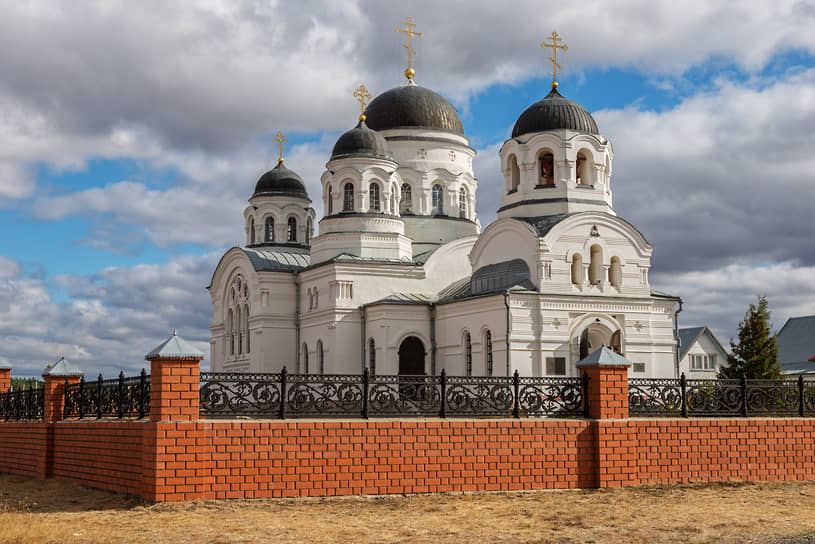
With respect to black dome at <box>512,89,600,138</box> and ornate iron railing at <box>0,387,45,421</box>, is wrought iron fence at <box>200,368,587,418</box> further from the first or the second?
black dome at <box>512,89,600,138</box>

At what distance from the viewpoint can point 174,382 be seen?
11117mm

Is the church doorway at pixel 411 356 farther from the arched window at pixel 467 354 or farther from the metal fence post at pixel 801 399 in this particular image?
the metal fence post at pixel 801 399

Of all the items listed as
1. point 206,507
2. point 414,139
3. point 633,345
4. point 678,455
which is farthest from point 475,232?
point 206,507

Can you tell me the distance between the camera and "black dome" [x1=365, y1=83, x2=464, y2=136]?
36250mm

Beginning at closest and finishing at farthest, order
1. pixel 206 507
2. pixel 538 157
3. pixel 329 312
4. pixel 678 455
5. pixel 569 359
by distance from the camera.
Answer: pixel 206 507, pixel 678 455, pixel 569 359, pixel 538 157, pixel 329 312

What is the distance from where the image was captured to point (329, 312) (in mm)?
31172

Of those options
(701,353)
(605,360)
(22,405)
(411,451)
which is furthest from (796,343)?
(411,451)

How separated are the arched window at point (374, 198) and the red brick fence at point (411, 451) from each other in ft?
64.2

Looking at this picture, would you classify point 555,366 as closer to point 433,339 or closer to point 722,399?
point 433,339

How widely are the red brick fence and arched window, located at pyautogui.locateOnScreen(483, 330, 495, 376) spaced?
46.6ft

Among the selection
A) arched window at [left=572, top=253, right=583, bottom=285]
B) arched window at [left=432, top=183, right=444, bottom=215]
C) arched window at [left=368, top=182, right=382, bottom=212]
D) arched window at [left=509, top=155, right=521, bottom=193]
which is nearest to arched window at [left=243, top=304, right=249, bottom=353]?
arched window at [left=368, top=182, right=382, bottom=212]

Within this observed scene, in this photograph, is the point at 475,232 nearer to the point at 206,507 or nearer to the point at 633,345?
the point at 633,345

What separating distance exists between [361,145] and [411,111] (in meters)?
4.37

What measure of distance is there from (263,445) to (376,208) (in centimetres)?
2213
